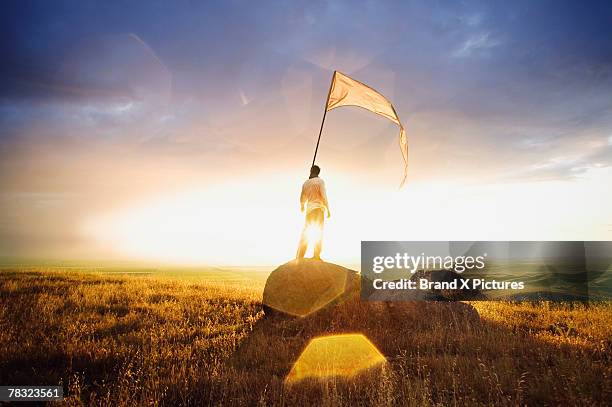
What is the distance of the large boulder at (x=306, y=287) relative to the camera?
9.73 meters

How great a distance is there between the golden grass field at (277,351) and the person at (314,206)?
1.99m

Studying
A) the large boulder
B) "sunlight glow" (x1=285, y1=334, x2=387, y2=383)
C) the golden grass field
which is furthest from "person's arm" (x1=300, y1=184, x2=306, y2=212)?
"sunlight glow" (x1=285, y1=334, x2=387, y2=383)

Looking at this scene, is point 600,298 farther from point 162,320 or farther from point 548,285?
point 162,320

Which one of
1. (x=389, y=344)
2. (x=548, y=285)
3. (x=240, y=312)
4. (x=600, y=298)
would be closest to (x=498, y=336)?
(x=389, y=344)

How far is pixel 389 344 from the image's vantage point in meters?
7.34

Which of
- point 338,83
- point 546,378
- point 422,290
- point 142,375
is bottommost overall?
point 142,375

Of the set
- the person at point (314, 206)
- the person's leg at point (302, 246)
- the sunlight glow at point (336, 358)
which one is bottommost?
the sunlight glow at point (336, 358)

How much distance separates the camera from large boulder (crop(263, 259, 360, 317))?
9727mm

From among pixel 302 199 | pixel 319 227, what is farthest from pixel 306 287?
pixel 302 199

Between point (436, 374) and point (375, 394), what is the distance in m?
1.22

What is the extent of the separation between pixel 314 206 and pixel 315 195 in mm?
314

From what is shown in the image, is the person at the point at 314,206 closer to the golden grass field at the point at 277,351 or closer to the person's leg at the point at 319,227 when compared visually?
the person's leg at the point at 319,227

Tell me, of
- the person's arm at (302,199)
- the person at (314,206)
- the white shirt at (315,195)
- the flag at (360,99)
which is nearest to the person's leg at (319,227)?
the person at (314,206)

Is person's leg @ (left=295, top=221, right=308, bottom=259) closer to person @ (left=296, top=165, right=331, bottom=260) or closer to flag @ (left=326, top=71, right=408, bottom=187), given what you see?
person @ (left=296, top=165, right=331, bottom=260)
